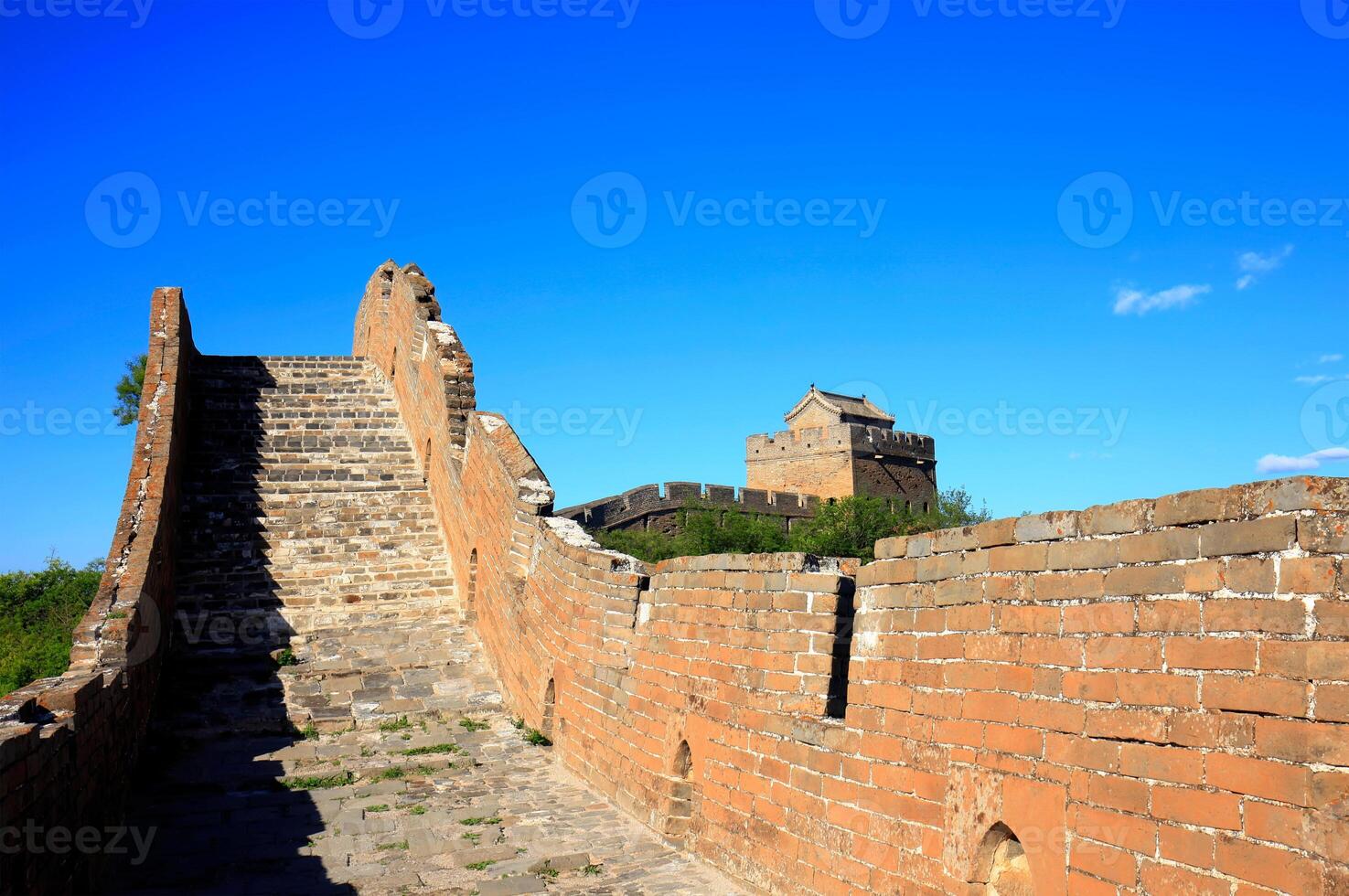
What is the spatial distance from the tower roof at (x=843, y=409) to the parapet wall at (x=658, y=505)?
387 inches

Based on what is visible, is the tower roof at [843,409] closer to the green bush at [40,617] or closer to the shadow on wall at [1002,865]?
the green bush at [40,617]

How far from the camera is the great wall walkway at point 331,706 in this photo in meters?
5.98

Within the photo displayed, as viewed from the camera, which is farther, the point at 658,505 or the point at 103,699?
the point at 658,505

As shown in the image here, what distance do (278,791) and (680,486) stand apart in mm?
31662

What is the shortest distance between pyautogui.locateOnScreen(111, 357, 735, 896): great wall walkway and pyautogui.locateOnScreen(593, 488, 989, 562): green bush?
66.1 feet

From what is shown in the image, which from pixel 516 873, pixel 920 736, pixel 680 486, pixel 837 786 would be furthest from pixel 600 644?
pixel 680 486

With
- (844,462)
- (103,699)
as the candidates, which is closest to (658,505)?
(844,462)

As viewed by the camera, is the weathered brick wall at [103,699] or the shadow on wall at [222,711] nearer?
the weathered brick wall at [103,699]

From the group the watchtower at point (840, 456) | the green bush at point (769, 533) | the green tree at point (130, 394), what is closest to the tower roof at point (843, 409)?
the watchtower at point (840, 456)

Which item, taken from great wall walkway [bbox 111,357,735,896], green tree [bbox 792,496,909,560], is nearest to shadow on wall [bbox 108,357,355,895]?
great wall walkway [bbox 111,357,735,896]

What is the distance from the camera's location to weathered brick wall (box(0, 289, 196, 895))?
13.8 feet

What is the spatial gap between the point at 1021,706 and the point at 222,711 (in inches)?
287

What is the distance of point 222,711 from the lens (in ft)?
29.1

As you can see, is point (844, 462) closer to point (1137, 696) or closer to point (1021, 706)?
point (1021, 706)
